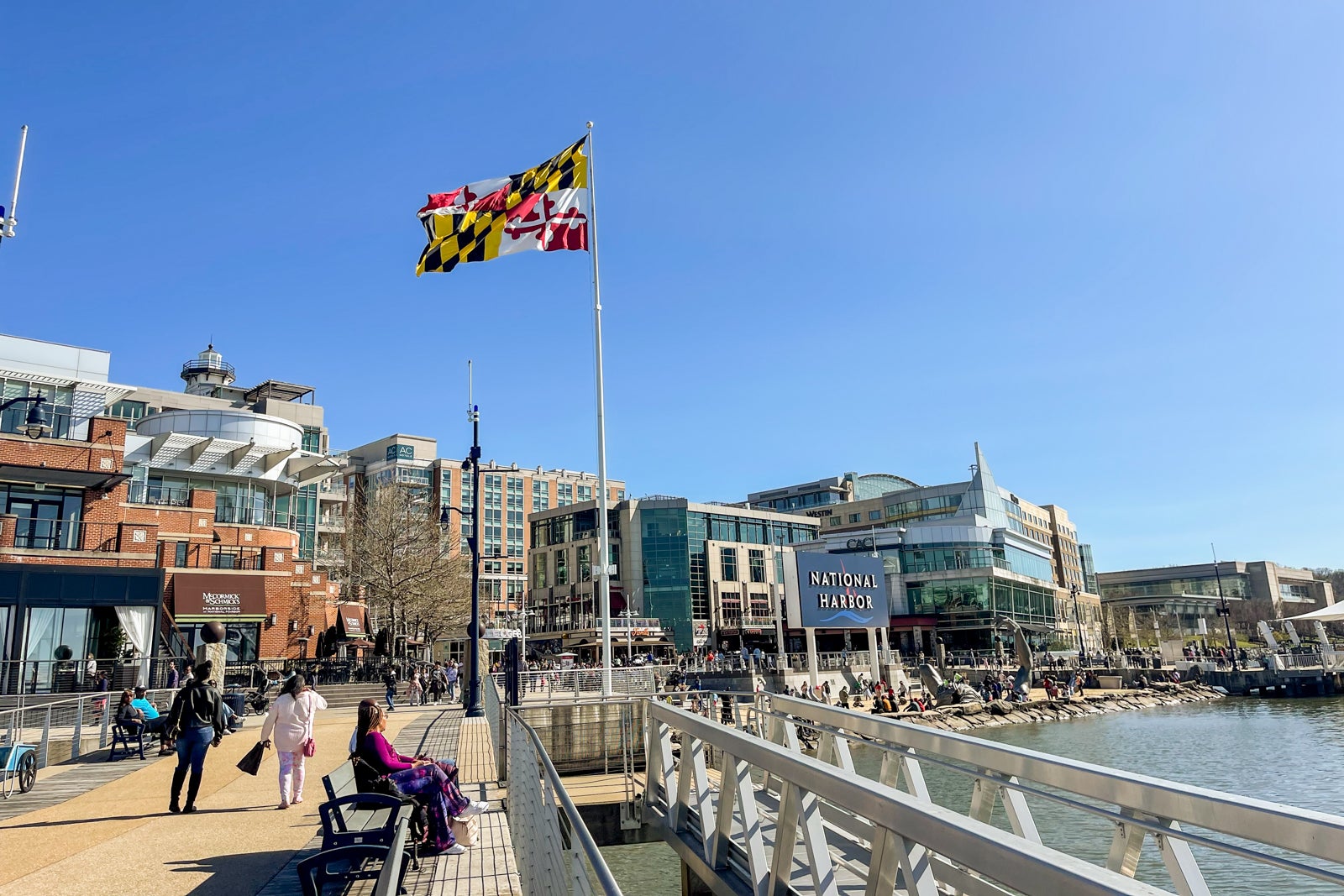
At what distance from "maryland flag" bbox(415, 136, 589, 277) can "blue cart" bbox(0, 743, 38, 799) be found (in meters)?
10.8

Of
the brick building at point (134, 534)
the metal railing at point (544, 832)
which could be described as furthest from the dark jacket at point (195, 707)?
the brick building at point (134, 534)

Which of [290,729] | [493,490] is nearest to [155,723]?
[290,729]

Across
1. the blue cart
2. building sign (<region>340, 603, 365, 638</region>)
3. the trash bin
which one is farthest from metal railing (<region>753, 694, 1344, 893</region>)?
building sign (<region>340, 603, 365, 638</region>)

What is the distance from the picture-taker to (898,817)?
12.8ft

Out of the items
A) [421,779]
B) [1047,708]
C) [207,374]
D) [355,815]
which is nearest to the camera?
[421,779]

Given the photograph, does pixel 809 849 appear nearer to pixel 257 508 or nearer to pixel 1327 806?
pixel 1327 806

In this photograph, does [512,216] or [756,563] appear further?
[756,563]

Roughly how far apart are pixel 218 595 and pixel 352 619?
7960mm

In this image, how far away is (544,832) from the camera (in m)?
5.02

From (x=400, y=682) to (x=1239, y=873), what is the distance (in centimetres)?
3380

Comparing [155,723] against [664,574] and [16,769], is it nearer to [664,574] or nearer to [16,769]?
[16,769]

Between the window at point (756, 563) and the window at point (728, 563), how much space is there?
8.03ft

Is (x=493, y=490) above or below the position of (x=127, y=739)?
above

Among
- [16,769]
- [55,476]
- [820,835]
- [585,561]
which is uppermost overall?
[585,561]
